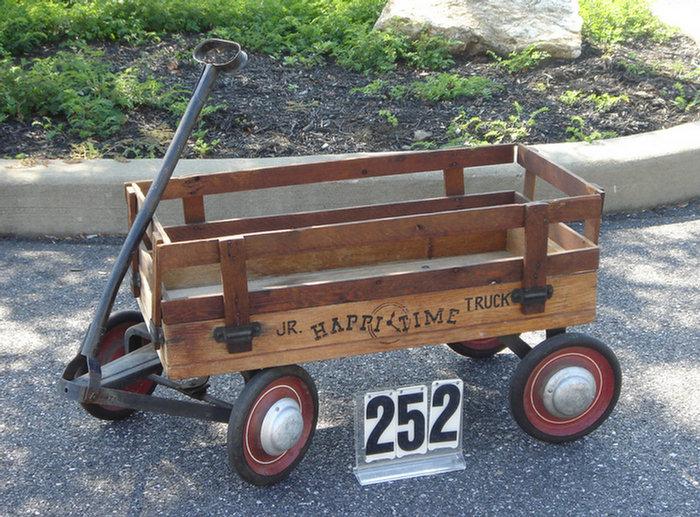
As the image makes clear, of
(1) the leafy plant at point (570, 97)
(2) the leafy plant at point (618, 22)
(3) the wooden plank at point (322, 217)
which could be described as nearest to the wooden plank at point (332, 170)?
(3) the wooden plank at point (322, 217)

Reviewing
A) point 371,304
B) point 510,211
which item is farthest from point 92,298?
point 510,211

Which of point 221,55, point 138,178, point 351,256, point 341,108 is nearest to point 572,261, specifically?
point 351,256

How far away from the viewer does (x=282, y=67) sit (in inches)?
261

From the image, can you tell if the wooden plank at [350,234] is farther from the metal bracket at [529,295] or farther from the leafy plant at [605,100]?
the leafy plant at [605,100]

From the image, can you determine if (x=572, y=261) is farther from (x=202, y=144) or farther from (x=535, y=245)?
(x=202, y=144)

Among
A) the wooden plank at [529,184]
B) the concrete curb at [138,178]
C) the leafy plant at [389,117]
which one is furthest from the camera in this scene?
the leafy plant at [389,117]

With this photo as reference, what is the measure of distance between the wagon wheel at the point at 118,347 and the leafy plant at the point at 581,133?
10.2ft

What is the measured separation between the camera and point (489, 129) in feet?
19.2

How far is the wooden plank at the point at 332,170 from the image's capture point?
11.6 ft

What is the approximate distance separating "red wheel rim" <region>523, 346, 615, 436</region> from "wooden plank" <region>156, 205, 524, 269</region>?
0.52 metres

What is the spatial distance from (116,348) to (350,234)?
1132 millimetres

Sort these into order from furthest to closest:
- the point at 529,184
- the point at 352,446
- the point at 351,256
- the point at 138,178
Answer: the point at 138,178
the point at 529,184
the point at 351,256
the point at 352,446

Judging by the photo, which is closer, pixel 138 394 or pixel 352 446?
pixel 138 394

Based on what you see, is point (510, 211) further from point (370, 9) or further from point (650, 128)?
point (370, 9)
